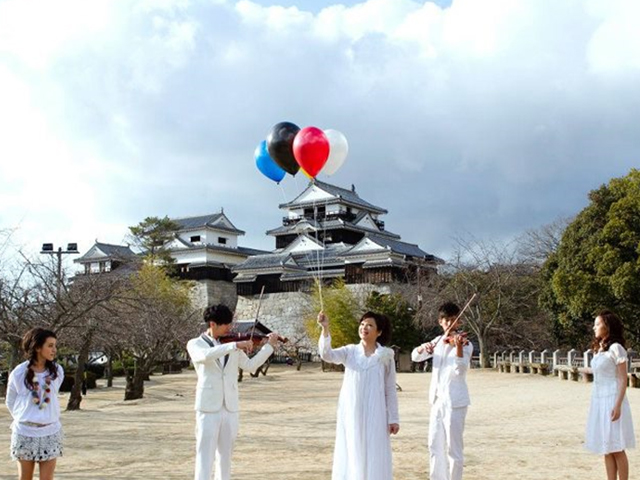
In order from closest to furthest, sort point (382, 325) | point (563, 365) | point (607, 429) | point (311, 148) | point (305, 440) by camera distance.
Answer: point (382, 325), point (607, 429), point (311, 148), point (305, 440), point (563, 365)

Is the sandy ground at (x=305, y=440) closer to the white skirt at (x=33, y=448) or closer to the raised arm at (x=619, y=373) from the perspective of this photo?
the raised arm at (x=619, y=373)

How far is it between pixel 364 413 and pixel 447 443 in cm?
104

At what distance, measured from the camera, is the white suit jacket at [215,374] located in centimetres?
555

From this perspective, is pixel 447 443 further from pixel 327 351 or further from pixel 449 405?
pixel 327 351

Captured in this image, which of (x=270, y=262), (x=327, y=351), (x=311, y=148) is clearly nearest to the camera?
(x=327, y=351)

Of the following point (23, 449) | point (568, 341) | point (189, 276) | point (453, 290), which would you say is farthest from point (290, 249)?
point (23, 449)

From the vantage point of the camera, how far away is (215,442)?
5.61 meters

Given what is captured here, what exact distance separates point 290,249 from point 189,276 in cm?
810

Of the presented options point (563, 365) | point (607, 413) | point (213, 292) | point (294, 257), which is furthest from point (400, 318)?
point (607, 413)

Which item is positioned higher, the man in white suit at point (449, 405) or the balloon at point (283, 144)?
the balloon at point (283, 144)

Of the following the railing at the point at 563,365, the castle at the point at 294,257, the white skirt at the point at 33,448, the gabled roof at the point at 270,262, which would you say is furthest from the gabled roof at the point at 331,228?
the white skirt at the point at 33,448

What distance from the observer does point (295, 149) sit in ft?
34.5

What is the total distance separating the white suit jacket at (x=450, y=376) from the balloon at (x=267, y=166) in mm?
5686

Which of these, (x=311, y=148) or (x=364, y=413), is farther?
(x=311, y=148)
